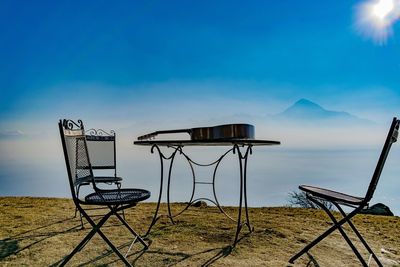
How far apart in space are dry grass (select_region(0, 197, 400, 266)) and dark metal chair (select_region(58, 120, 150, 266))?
0.25m

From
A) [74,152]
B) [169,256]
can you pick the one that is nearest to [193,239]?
[169,256]

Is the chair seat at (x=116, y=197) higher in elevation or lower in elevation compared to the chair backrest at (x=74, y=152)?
lower

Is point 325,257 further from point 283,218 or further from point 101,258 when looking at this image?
point 101,258

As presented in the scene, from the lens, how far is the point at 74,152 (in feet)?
8.47

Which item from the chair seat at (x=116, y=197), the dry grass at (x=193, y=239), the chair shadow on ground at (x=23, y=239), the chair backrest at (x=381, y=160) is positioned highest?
the chair backrest at (x=381, y=160)

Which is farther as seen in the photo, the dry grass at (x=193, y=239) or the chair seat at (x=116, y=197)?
the dry grass at (x=193, y=239)

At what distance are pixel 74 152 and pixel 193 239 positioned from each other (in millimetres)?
1344

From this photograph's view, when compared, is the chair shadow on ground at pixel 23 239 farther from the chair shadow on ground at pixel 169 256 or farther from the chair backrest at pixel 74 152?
the chair backrest at pixel 74 152

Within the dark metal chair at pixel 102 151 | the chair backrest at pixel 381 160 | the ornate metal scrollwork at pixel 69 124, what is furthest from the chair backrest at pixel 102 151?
the chair backrest at pixel 381 160

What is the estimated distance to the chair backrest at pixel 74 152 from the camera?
210cm

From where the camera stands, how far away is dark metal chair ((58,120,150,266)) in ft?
6.91

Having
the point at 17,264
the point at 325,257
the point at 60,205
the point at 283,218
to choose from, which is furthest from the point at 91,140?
the point at 325,257

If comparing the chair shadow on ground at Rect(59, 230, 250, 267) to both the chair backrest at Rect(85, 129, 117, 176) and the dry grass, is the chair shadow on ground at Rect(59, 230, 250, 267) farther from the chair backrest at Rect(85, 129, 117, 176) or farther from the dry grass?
the chair backrest at Rect(85, 129, 117, 176)

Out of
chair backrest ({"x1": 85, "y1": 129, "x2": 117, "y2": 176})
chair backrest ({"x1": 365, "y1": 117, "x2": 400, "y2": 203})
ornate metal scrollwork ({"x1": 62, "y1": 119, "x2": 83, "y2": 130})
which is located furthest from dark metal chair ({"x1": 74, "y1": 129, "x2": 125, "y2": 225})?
chair backrest ({"x1": 365, "y1": 117, "x2": 400, "y2": 203})
